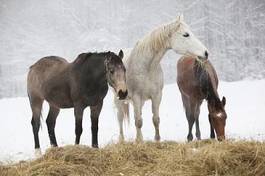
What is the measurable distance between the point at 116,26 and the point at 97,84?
4380 centimetres

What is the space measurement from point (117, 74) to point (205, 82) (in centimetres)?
199

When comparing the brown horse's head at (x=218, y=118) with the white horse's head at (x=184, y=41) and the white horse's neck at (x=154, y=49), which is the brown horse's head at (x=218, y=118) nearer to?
the white horse's head at (x=184, y=41)

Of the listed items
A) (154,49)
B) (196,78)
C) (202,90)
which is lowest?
(202,90)

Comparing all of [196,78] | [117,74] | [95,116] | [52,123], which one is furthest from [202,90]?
[52,123]

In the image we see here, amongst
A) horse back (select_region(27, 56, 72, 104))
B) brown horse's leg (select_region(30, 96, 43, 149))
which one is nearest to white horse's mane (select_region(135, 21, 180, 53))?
horse back (select_region(27, 56, 72, 104))

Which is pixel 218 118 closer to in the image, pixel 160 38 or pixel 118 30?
pixel 160 38

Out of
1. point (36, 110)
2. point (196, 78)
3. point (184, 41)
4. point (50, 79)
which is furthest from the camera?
point (36, 110)

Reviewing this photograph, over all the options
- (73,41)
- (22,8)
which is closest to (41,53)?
(73,41)

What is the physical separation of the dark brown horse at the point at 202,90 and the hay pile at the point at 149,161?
1068 mm

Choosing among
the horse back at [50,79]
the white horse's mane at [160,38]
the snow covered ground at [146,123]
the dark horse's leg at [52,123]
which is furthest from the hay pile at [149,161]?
the dark horse's leg at [52,123]

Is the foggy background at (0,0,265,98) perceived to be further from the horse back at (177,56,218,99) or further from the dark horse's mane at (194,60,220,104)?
the dark horse's mane at (194,60,220,104)

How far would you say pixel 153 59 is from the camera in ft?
23.9

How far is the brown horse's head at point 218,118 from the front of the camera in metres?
6.26

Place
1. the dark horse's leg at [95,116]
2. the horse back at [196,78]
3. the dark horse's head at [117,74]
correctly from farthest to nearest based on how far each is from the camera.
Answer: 1. the horse back at [196,78]
2. the dark horse's leg at [95,116]
3. the dark horse's head at [117,74]
